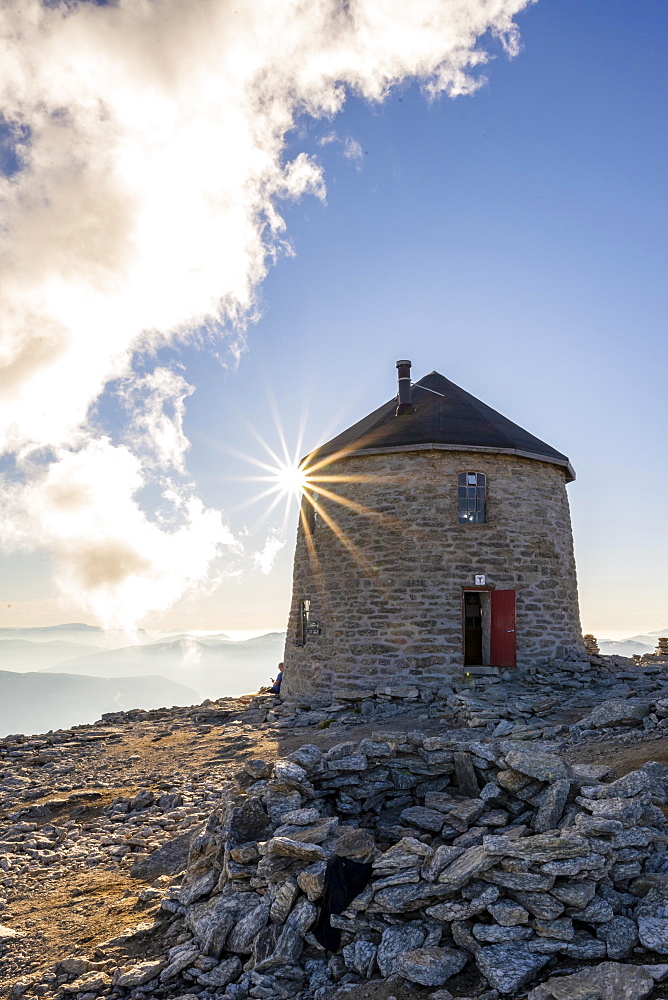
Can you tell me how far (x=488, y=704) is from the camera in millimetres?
15281

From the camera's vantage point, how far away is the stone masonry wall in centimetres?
1767

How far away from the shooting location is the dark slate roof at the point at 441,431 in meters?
18.7

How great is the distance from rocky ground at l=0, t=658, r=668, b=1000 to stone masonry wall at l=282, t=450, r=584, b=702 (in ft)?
10.3

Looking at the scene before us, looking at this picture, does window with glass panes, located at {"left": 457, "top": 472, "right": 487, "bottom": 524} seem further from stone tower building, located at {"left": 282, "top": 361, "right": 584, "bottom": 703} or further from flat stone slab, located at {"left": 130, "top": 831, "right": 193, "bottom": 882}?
flat stone slab, located at {"left": 130, "top": 831, "right": 193, "bottom": 882}

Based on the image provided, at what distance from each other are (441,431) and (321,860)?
46.1 ft

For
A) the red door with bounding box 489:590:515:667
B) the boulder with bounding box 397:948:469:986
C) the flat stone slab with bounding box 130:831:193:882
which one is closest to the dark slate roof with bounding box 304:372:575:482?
the red door with bounding box 489:590:515:667

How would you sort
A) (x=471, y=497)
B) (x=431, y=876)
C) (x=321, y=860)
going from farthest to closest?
1. (x=471, y=497)
2. (x=321, y=860)
3. (x=431, y=876)

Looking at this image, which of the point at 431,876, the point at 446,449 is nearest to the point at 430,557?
the point at 446,449

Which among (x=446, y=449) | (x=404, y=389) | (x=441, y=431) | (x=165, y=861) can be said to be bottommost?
(x=165, y=861)

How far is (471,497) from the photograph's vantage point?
1861cm

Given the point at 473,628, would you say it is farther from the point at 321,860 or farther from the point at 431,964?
the point at 431,964

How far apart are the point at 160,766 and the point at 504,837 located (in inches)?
415

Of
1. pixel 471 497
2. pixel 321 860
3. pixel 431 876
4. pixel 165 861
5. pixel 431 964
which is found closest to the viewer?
pixel 431 964

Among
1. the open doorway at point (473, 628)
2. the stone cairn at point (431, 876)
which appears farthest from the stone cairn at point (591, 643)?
the stone cairn at point (431, 876)
